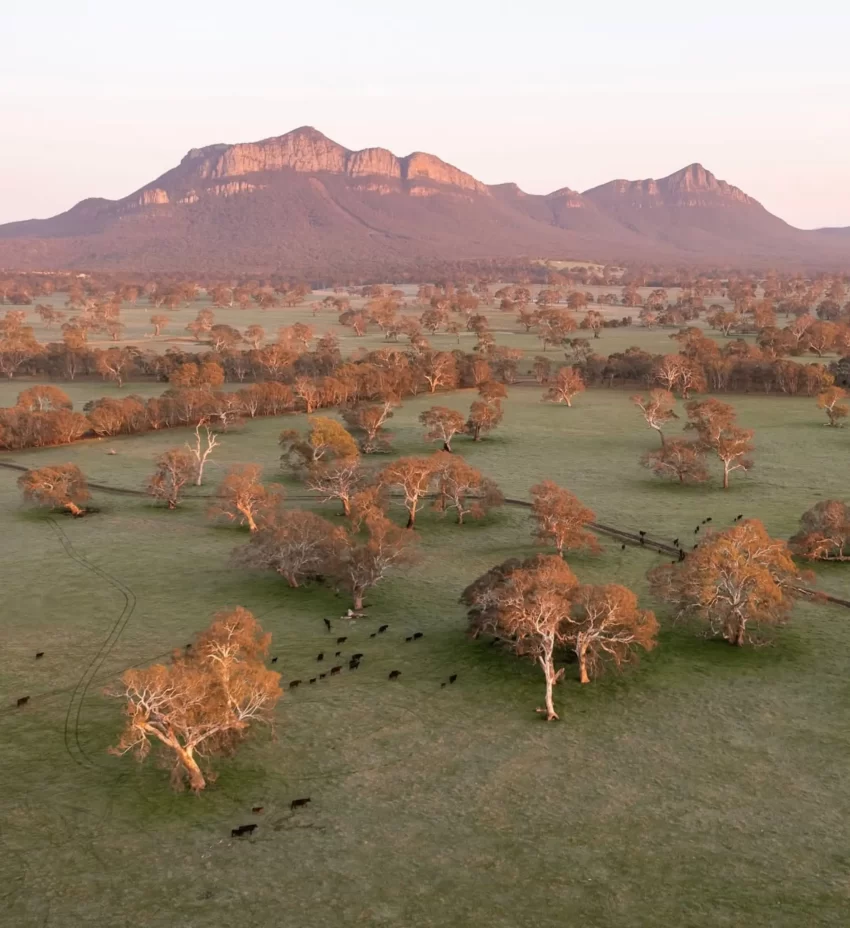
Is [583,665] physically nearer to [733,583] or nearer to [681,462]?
[733,583]

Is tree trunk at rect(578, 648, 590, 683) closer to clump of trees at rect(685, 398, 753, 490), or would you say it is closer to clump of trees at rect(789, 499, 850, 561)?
clump of trees at rect(789, 499, 850, 561)

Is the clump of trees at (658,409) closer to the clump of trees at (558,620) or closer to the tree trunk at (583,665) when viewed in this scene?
the clump of trees at (558,620)

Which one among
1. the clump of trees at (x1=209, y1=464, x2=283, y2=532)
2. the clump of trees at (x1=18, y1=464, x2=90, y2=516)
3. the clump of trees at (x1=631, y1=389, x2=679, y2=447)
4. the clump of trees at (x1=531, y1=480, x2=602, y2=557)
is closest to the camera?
the clump of trees at (x1=531, y1=480, x2=602, y2=557)

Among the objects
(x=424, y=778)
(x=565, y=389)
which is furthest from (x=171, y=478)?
(x=565, y=389)

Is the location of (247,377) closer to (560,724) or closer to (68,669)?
(68,669)

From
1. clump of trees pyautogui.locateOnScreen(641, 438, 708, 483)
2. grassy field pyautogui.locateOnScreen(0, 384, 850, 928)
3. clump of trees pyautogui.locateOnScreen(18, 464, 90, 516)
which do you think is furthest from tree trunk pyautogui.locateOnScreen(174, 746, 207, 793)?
clump of trees pyautogui.locateOnScreen(641, 438, 708, 483)

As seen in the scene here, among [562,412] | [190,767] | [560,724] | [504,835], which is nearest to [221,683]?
[190,767]
